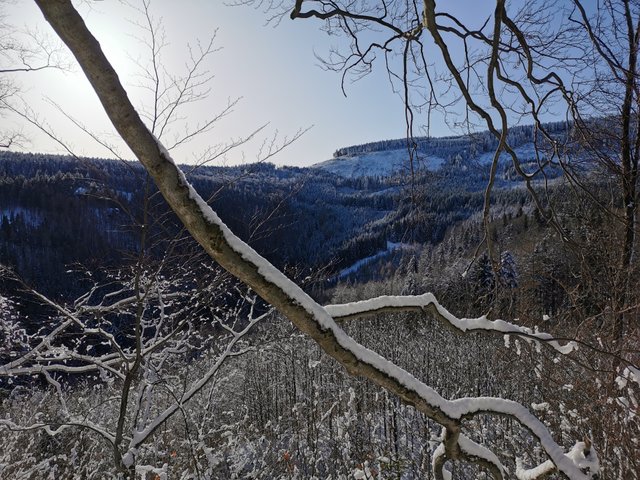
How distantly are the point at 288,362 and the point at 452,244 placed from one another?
37421 millimetres

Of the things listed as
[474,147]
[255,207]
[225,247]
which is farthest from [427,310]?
[255,207]

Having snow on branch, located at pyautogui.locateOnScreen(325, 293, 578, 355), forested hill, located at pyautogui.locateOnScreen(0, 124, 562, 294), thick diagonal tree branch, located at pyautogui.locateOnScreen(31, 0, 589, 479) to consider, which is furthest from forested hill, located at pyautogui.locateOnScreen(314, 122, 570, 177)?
thick diagonal tree branch, located at pyautogui.locateOnScreen(31, 0, 589, 479)

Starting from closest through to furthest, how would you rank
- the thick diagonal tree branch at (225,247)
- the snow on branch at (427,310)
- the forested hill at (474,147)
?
1. the thick diagonal tree branch at (225,247)
2. the snow on branch at (427,310)
3. the forested hill at (474,147)

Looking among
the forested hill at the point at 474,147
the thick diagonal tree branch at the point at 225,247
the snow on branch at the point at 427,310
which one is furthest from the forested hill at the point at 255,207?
the thick diagonal tree branch at the point at 225,247

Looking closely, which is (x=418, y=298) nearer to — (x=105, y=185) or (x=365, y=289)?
(x=105, y=185)

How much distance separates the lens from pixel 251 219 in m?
4.48

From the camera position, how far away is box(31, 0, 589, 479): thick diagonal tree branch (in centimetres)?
84

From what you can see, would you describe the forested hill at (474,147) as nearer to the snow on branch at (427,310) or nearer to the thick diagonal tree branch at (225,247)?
the snow on branch at (427,310)

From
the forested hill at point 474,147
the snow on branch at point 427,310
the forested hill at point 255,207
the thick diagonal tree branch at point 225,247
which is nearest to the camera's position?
the thick diagonal tree branch at point 225,247

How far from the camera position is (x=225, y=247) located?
0.92 meters

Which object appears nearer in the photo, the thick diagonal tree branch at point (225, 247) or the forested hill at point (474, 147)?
the thick diagonal tree branch at point (225, 247)

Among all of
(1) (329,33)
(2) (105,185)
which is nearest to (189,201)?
(1) (329,33)

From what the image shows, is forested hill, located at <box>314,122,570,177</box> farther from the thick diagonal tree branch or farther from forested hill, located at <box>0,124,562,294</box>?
the thick diagonal tree branch

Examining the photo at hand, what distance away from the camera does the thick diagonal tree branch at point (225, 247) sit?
2.75ft
